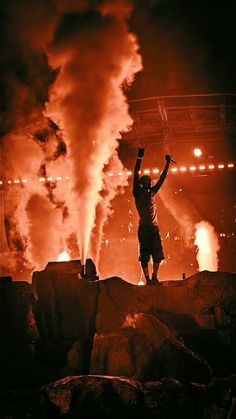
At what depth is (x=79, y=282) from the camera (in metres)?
5.61

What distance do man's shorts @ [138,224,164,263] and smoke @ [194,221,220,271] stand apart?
8.03 meters

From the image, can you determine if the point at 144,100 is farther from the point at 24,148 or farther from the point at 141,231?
the point at 141,231

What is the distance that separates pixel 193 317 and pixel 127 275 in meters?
9.11

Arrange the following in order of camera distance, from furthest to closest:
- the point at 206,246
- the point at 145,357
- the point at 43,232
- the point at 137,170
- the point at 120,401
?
the point at 43,232 < the point at 206,246 < the point at 137,170 < the point at 145,357 < the point at 120,401

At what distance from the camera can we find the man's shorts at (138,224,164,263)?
6531 mm

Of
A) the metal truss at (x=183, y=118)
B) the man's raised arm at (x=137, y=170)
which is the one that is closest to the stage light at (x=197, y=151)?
the metal truss at (x=183, y=118)

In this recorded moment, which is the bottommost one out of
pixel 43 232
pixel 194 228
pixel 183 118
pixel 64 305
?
pixel 64 305

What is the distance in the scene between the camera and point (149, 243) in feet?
21.6

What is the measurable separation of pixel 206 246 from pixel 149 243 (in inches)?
320

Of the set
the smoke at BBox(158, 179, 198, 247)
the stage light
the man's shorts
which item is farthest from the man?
the smoke at BBox(158, 179, 198, 247)

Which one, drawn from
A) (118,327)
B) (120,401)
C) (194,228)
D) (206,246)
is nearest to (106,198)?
(194,228)

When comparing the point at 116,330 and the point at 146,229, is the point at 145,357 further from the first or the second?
the point at 146,229

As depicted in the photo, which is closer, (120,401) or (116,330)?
(120,401)

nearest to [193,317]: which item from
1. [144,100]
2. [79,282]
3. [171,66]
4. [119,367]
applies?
[119,367]
